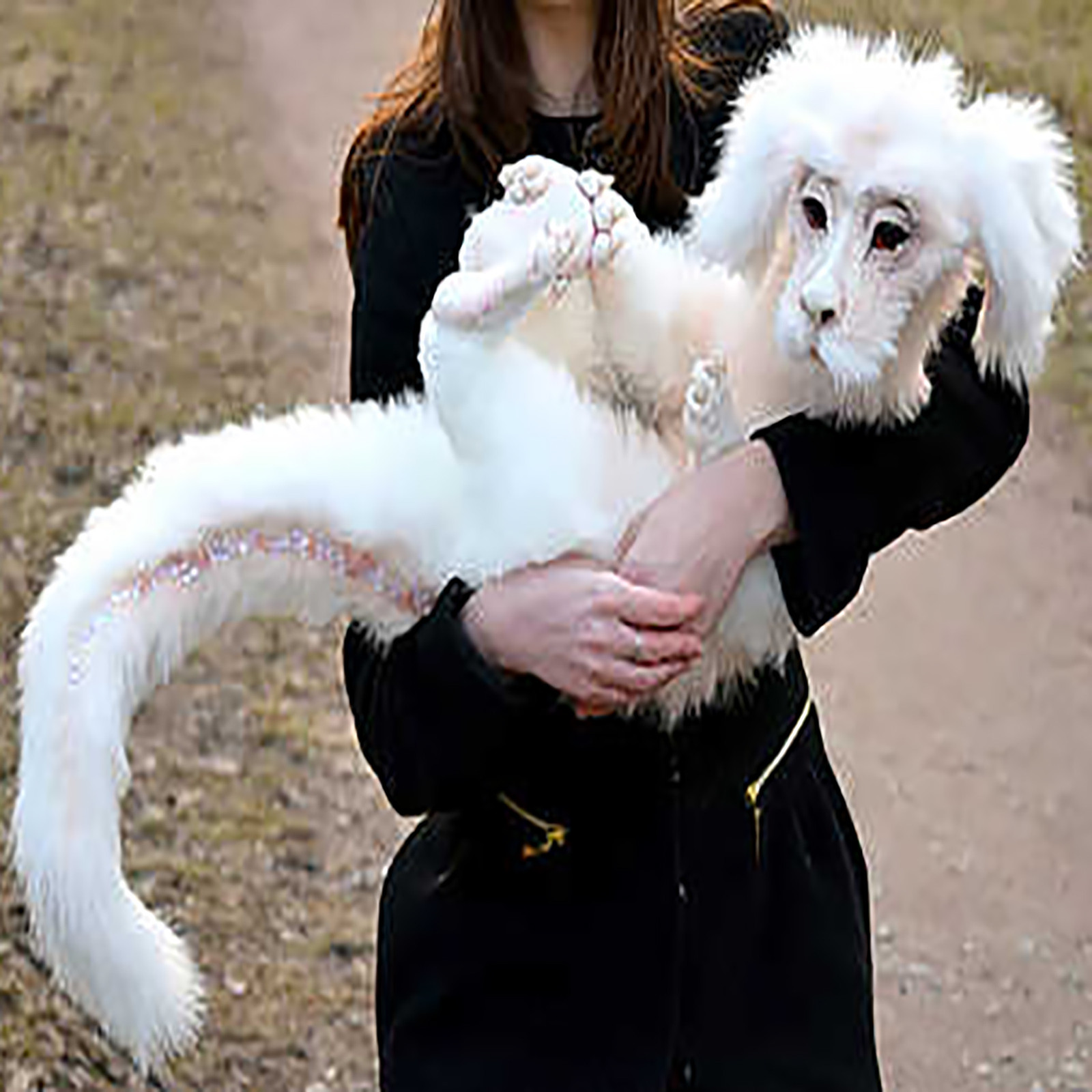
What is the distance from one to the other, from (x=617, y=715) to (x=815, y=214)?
21.9 inches

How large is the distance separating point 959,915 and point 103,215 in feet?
12.2

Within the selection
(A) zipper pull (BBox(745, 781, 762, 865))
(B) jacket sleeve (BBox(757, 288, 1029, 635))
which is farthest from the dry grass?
→ (B) jacket sleeve (BBox(757, 288, 1029, 635))

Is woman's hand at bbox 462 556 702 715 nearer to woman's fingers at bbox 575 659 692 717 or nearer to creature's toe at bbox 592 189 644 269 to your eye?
woman's fingers at bbox 575 659 692 717

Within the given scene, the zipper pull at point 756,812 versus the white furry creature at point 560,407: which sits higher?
the white furry creature at point 560,407

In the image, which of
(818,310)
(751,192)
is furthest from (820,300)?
(751,192)

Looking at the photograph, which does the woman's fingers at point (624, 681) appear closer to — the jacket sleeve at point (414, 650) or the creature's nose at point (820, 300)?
the jacket sleeve at point (414, 650)

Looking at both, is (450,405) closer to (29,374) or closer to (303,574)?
(303,574)

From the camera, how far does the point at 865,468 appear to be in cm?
215

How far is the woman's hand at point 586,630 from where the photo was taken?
2047 mm

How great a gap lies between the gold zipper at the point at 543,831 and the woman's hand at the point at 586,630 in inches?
8.0

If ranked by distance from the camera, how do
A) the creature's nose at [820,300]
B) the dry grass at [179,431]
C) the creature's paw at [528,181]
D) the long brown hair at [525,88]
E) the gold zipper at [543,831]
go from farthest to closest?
the dry grass at [179,431] → the long brown hair at [525,88] → the gold zipper at [543,831] → the creature's paw at [528,181] → the creature's nose at [820,300]

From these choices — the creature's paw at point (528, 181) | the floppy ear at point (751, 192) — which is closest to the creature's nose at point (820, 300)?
the floppy ear at point (751, 192)

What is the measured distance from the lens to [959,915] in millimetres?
4484

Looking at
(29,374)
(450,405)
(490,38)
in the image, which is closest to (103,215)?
(29,374)
